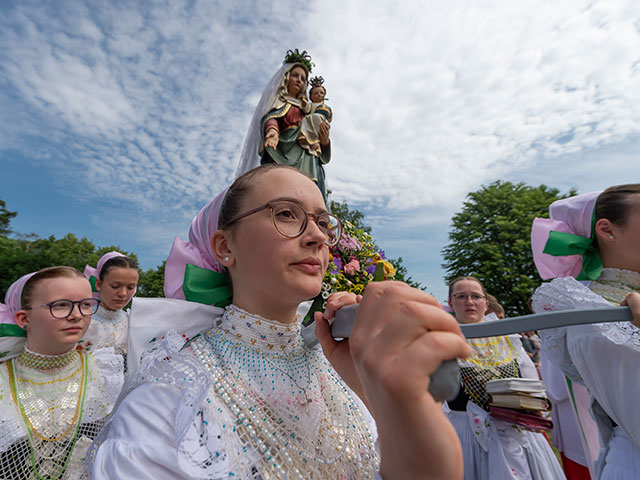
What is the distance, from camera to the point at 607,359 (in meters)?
1.96

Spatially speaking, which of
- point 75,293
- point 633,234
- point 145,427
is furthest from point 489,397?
point 75,293

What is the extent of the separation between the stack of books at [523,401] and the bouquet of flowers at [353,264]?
1.44 m

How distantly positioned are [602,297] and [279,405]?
2050mm

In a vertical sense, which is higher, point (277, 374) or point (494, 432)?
point (277, 374)

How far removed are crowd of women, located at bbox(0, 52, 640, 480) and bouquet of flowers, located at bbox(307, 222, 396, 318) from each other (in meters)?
1.05

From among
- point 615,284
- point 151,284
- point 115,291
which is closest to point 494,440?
point 615,284

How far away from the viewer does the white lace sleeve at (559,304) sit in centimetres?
215

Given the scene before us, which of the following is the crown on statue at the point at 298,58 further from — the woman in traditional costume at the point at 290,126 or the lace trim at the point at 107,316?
the lace trim at the point at 107,316

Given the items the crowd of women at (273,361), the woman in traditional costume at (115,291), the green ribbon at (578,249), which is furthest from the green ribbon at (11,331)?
the green ribbon at (578,249)

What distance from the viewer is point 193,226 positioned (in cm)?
174

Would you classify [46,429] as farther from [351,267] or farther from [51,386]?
[351,267]

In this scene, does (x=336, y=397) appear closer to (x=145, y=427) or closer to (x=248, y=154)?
(x=145, y=427)

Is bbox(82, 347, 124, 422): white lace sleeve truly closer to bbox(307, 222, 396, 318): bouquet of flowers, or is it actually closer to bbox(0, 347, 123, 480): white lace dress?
bbox(0, 347, 123, 480): white lace dress

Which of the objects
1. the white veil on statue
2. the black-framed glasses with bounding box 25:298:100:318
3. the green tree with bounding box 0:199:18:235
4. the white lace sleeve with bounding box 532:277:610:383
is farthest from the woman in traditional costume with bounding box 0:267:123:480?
the green tree with bounding box 0:199:18:235
